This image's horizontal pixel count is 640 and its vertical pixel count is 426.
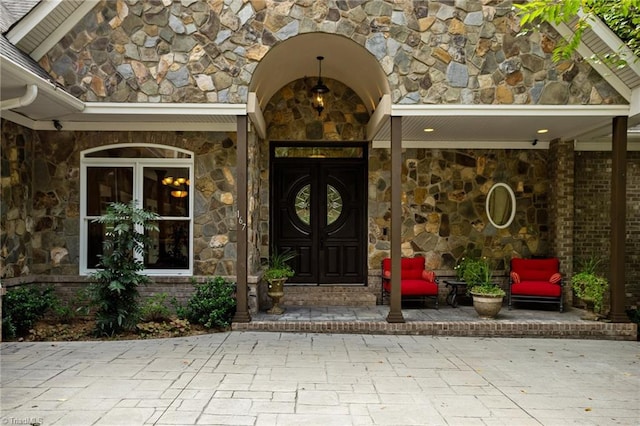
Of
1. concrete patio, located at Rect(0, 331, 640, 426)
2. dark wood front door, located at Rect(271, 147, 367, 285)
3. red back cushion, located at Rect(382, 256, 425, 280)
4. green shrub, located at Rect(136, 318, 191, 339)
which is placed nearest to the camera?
concrete patio, located at Rect(0, 331, 640, 426)

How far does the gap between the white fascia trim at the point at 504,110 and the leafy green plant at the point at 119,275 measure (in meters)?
3.84

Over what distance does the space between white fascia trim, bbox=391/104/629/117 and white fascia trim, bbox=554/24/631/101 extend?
0.22 metres

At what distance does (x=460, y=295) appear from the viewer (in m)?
8.46

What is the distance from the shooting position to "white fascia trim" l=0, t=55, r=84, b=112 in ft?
15.7

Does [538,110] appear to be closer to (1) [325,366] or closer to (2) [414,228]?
(2) [414,228]

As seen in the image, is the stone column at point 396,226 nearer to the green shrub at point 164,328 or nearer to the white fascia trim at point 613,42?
the white fascia trim at point 613,42

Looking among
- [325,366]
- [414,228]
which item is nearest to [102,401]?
[325,366]

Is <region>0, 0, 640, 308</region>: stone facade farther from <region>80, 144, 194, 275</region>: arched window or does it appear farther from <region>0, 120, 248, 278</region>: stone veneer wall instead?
<region>80, 144, 194, 275</region>: arched window

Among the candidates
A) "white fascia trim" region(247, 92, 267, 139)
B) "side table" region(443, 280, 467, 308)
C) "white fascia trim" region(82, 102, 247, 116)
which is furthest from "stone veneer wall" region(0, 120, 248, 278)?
"side table" region(443, 280, 467, 308)

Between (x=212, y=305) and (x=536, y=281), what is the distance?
534cm

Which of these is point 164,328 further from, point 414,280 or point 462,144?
point 462,144

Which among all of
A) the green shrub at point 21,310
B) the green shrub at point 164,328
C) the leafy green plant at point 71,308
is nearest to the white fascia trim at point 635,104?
the green shrub at point 164,328

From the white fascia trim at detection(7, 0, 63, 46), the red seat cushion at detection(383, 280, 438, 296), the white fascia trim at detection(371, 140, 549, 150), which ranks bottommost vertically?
the red seat cushion at detection(383, 280, 438, 296)

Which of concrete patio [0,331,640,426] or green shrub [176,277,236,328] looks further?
green shrub [176,277,236,328]
